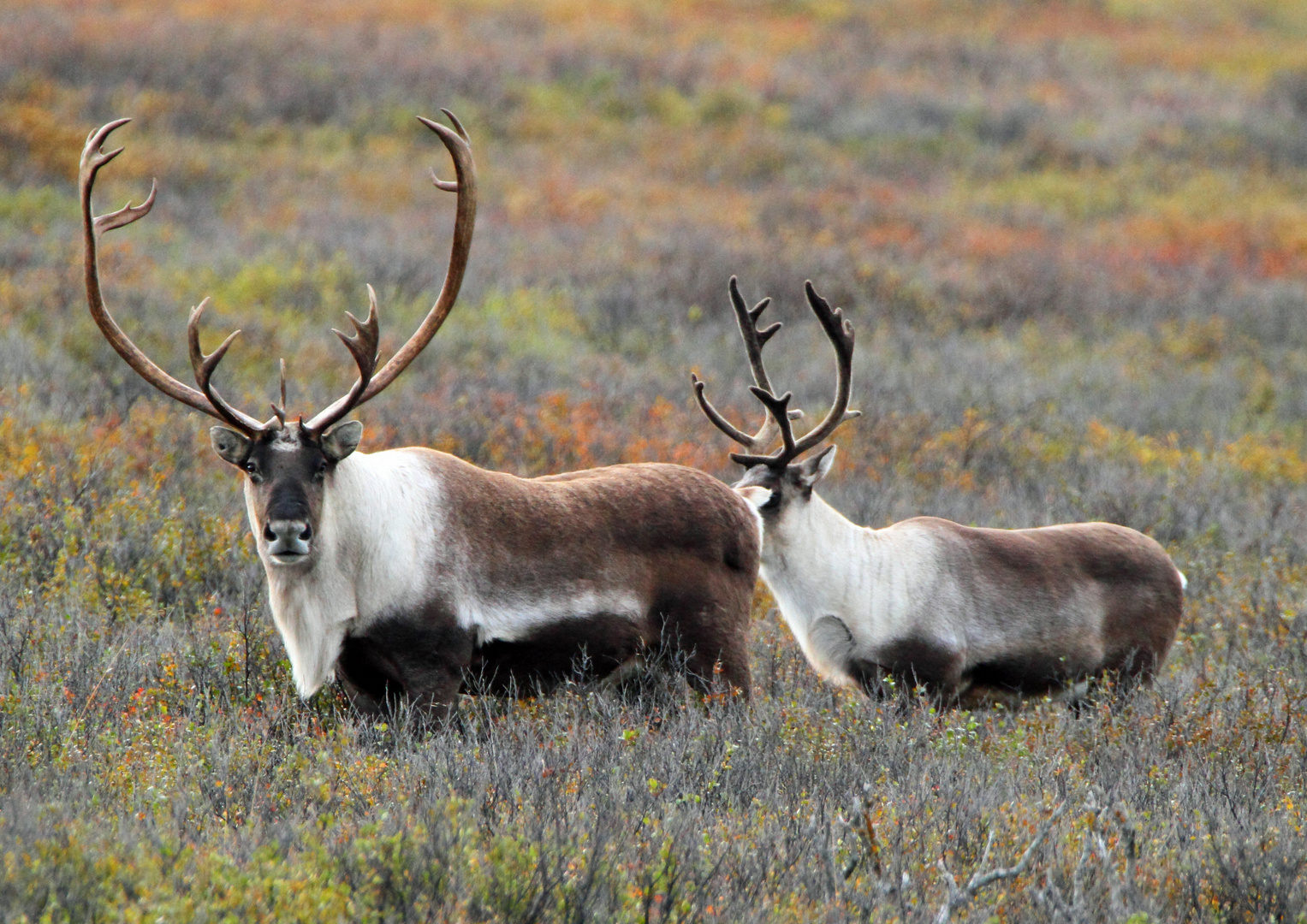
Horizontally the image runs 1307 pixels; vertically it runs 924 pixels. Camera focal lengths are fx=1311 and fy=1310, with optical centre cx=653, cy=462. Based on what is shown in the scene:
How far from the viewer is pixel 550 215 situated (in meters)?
17.3

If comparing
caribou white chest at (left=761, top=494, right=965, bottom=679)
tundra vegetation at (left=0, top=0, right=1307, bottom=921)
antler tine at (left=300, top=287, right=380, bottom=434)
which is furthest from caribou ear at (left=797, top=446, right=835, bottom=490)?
antler tine at (left=300, top=287, right=380, bottom=434)

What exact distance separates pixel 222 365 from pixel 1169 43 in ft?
93.1

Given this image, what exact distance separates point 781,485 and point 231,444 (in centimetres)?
273

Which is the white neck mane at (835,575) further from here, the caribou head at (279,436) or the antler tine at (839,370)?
the caribou head at (279,436)

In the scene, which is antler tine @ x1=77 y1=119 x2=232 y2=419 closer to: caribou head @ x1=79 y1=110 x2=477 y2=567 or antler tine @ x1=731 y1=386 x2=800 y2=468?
caribou head @ x1=79 y1=110 x2=477 y2=567

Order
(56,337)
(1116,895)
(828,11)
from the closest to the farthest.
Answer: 1. (1116,895)
2. (56,337)
3. (828,11)

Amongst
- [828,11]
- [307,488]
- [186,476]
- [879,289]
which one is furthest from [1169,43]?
[307,488]

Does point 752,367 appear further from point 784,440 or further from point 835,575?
point 835,575

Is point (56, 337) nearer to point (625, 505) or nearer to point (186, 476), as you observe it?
point (186, 476)

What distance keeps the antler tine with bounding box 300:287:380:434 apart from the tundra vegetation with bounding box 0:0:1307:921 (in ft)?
3.61

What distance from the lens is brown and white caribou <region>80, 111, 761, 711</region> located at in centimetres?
470

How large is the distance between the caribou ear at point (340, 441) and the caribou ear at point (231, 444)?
28 centimetres

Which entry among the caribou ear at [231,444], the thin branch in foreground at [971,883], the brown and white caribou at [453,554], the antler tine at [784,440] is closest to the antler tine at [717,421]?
the antler tine at [784,440]

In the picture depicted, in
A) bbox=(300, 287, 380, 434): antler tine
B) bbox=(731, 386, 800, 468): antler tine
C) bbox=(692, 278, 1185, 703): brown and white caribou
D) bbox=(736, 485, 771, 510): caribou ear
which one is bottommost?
bbox=(692, 278, 1185, 703): brown and white caribou
